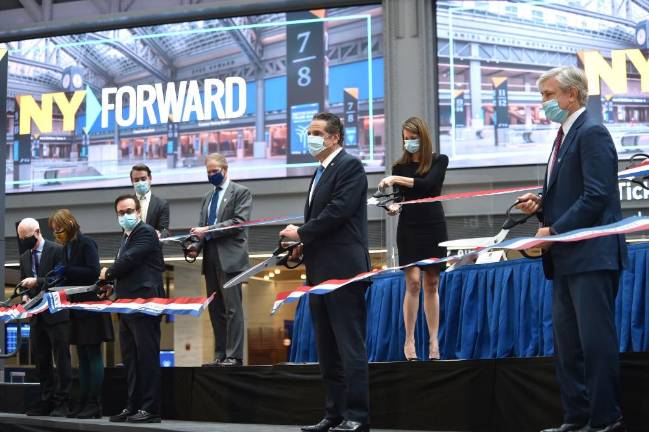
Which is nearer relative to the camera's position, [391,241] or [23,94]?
[391,241]

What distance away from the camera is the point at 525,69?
490 inches

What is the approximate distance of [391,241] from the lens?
1180 centimetres

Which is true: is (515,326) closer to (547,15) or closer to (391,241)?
(391,241)

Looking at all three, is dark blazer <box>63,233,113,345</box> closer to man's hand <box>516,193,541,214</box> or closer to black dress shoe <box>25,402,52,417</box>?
black dress shoe <box>25,402,52,417</box>

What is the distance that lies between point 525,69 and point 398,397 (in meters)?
8.33

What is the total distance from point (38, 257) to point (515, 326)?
11.3ft

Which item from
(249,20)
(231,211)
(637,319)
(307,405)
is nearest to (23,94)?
(249,20)

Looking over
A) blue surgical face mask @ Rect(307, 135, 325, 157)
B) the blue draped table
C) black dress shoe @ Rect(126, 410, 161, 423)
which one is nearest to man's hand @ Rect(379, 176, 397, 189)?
the blue draped table

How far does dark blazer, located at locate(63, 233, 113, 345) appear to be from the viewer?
616 centimetres

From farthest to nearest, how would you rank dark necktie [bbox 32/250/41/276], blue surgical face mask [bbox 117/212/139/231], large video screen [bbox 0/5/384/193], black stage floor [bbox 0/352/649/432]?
large video screen [bbox 0/5/384/193]
dark necktie [bbox 32/250/41/276]
blue surgical face mask [bbox 117/212/139/231]
black stage floor [bbox 0/352/649/432]

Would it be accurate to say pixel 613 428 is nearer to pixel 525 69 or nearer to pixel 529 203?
pixel 529 203

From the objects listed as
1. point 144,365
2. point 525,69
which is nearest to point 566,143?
point 144,365

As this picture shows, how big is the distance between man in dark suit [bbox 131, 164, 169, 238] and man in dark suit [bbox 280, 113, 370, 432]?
2.30 meters

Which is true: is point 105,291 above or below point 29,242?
below
